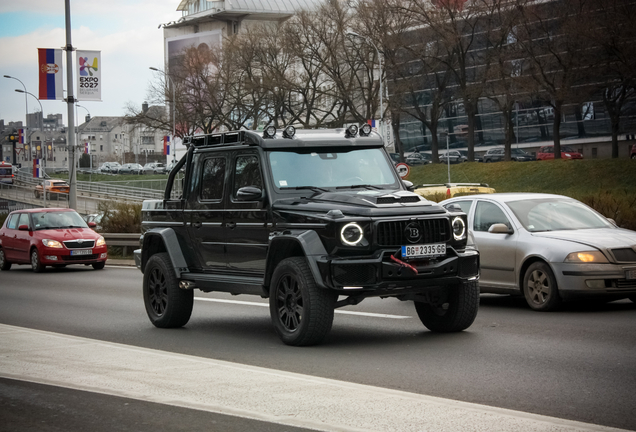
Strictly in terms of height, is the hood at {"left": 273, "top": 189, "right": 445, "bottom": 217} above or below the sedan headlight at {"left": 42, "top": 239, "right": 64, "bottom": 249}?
above

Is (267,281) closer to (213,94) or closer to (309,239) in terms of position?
(309,239)

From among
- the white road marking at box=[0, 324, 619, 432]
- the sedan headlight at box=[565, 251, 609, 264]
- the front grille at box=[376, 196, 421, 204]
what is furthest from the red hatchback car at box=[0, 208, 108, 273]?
the front grille at box=[376, 196, 421, 204]

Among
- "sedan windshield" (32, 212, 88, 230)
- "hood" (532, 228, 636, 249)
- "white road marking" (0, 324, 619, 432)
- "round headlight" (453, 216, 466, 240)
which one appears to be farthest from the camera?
"sedan windshield" (32, 212, 88, 230)

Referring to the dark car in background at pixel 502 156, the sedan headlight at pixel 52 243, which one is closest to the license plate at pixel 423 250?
the sedan headlight at pixel 52 243

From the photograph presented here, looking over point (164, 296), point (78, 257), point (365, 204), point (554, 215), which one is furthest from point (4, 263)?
point (365, 204)

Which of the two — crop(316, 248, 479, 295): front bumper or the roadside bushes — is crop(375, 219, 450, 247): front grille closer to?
crop(316, 248, 479, 295): front bumper

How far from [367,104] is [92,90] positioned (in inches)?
1159

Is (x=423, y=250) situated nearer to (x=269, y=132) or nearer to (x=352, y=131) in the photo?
(x=352, y=131)

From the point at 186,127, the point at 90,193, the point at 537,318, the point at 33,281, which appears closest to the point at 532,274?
the point at 537,318

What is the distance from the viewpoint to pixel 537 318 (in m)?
11.2

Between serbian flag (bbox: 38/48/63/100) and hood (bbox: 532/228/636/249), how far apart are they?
23.2 meters

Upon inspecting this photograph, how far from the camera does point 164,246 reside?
11531 millimetres

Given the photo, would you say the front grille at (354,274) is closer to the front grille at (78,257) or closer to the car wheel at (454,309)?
the car wheel at (454,309)

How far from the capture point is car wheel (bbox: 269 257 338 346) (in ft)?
29.0
